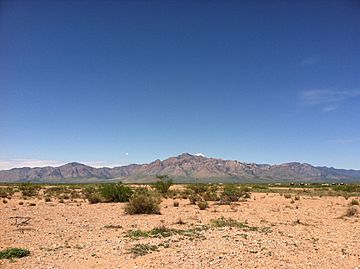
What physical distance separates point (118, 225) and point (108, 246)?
5.97 m

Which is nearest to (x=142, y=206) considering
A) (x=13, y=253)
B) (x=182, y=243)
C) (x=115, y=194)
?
(x=182, y=243)

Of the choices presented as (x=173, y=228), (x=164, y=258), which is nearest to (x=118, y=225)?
(x=173, y=228)

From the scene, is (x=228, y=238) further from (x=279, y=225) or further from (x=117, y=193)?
(x=117, y=193)

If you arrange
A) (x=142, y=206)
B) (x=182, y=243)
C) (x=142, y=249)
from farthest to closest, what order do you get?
(x=142, y=206)
(x=182, y=243)
(x=142, y=249)

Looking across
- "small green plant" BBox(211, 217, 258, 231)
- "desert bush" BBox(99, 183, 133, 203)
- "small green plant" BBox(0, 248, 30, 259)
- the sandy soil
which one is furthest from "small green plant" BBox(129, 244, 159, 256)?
"desert bush" BBox(99, 183, 133, 203)

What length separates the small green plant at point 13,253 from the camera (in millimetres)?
12758

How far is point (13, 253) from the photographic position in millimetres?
12977

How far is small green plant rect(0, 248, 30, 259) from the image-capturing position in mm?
12758

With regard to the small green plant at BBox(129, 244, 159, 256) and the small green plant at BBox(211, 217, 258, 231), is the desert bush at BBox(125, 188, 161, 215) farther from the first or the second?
the small green plant at BBox(129, 244, 159, 256)

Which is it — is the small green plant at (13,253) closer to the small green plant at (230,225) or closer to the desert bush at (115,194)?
the small green plant at (230,225)

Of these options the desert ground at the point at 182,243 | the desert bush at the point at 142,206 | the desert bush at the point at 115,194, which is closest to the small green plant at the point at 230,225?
the desert ground at the point at 182,243

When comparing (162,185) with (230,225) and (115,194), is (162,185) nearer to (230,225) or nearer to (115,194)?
(115,194)

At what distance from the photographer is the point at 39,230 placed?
18.6 metres

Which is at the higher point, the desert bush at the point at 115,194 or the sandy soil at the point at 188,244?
the desert bush at the point at 115,194
